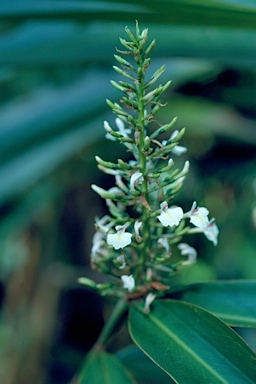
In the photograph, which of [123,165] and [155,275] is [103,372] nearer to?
[155,275]

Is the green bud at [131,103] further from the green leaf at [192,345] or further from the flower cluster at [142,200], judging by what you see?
the green leaf at [192,345]

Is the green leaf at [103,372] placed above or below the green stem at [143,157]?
below

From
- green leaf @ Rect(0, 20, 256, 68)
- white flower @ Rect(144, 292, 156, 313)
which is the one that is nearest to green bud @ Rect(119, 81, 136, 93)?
white flower @ Rect(144, 292, 156, 313)

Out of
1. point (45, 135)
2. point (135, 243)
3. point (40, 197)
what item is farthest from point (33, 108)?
point (135, 243)

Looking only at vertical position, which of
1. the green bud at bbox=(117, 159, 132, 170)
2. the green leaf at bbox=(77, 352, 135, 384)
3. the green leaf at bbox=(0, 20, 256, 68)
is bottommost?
the green leaf at bbox=(77, 352, 135, 384)

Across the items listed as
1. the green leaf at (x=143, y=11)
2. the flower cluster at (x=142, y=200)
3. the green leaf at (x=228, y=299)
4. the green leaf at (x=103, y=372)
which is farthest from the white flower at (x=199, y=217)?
the green leaf at (x=143, y=11)

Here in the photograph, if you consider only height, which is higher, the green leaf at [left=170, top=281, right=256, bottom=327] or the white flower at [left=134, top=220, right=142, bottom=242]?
the white flower at [left=134, top=220, right=142, bottom=242]

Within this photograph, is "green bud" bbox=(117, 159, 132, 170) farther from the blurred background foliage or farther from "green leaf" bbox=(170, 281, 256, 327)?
the blurred background foliage

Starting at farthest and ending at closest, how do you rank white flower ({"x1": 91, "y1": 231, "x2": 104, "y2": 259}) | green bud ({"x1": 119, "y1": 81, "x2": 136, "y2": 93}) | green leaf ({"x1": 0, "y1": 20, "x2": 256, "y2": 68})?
green leaf ({"x1": 0, "y1": 20, "x2": 256, "y2": 68})
white flower ({"x1": 91, "y1": 231, "x2": 104, "y2": 259})
green bud ({"x1": 119, "y1": 81, "x2": 136, "y2": 93})
